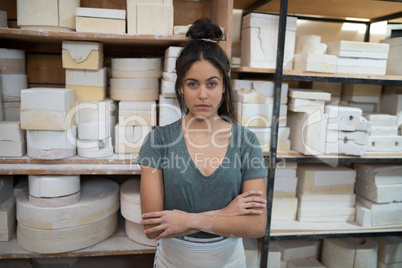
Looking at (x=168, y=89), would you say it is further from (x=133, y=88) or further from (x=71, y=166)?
(x=71, y=166)

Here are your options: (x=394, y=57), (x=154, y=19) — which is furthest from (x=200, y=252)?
(x=394, y=57)

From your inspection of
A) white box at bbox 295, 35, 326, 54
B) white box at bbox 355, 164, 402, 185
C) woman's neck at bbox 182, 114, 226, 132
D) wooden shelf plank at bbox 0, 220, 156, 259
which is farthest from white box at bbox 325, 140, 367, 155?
wooden shelf plank at bbox 0, 220, 156, 259

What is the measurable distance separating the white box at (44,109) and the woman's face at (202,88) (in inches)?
29.0

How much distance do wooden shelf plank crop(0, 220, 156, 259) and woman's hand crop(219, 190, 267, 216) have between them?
0.79 m

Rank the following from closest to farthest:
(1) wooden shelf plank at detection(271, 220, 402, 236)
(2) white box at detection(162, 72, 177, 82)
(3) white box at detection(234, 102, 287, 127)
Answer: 1. (2) white box at detection(162, 72, 177, 82)
2. (3) white box at detection(234, 102, 287, 127)
3. (1) wooden shelf plank at detection(271, 220, 402, 236)

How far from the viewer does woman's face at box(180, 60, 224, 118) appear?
1310 millimetres

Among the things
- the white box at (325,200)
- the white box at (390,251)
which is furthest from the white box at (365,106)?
the white box at (390,251)

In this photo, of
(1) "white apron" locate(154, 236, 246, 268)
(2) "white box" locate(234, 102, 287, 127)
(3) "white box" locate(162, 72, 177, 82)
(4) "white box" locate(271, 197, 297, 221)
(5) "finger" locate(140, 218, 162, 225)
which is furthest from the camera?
(4) "white box" locate(271, 197, 297, 221)

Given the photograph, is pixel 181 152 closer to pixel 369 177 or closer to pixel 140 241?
pixel 140 241

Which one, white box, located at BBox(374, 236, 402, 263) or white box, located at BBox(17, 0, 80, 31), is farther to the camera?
white box, located at BBox(374, 236, 402, 263)

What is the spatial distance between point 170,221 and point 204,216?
0.45 ft

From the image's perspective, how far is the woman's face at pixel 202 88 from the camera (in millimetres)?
1310

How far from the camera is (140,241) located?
192 centimetres

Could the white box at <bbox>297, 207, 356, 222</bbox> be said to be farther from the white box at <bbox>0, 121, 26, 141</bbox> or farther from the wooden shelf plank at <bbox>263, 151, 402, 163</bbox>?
the white box at <bbox>0, 121, 26, 141</bbox>
